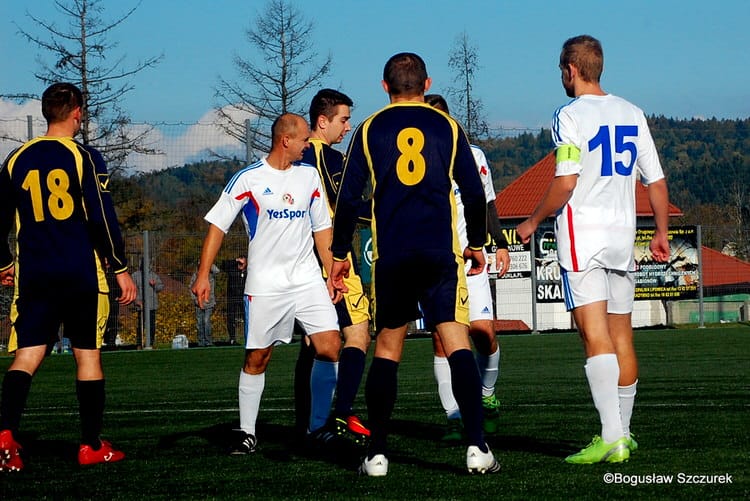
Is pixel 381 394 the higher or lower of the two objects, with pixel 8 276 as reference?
lower

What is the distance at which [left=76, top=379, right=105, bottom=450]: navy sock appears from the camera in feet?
21.8

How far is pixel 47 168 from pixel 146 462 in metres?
1.82

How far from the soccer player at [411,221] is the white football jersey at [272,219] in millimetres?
1210

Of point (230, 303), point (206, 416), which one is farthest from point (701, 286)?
point (206, 416)

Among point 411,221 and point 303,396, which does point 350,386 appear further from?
point 411,221

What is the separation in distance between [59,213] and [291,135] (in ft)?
4.82

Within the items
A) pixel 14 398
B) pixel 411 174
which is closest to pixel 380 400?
pixel 411 174

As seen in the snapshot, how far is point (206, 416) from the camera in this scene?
928 cm

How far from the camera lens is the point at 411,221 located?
5648mm

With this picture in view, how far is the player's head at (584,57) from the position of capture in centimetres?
608

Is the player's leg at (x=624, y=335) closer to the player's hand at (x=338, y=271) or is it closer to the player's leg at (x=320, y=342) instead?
the player's hand at (x=338, y=271)

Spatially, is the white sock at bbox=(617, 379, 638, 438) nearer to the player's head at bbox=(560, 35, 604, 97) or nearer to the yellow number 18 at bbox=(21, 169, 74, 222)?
the player's head at bbox=(560, 35, 604, 97)

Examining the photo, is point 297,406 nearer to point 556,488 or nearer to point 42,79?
point 556,488

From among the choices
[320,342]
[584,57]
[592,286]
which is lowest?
[320,342]
